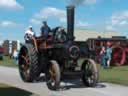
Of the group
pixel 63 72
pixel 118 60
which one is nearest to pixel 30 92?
pixel 63 72

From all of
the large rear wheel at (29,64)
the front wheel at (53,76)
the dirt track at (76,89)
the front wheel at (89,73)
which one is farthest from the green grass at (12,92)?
the front wheel at (89,73)

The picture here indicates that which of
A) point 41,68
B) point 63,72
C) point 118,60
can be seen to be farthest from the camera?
point 118,60

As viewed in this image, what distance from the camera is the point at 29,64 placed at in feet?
54.2

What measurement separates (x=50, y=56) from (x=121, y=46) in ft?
56.7

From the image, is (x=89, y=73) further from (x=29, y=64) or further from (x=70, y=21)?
(x=29, y=64)

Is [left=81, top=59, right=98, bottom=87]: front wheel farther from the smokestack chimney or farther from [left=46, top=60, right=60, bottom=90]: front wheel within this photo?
[left=46, top=60, right=60, bottom=90]: front wheel

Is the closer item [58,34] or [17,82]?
[58,34]

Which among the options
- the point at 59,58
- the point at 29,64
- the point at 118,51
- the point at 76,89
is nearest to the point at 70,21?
the point at 59,58

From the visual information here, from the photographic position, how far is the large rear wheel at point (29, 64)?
16266mm

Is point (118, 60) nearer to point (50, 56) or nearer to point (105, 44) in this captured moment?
point (105, 44)

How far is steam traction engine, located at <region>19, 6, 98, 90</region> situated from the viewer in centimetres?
1465

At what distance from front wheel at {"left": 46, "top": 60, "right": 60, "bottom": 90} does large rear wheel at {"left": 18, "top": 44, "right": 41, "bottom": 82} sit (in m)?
1.46

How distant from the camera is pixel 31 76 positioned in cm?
A: 1661

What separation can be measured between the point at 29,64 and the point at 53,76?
2.23 meters
